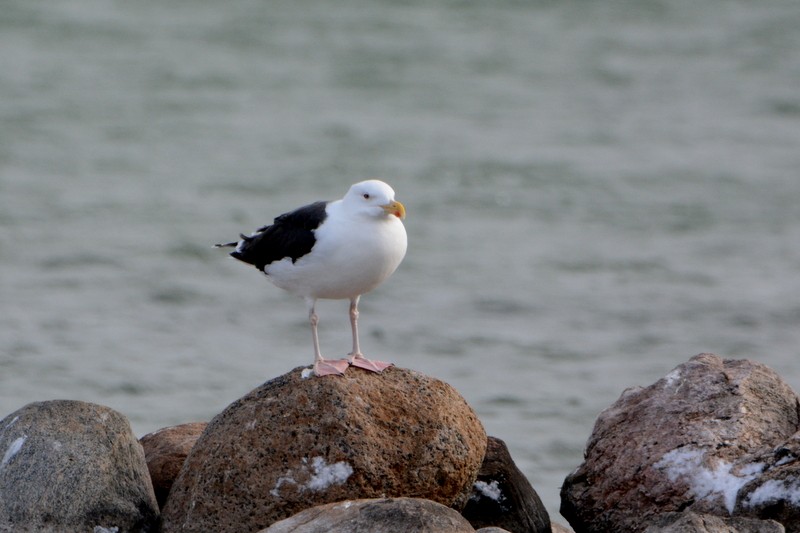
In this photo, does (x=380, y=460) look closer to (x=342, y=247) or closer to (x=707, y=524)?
(x=342, y=247)

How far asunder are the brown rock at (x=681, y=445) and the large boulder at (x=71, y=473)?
2.96 metres

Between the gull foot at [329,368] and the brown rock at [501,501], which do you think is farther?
the brown rock at [501,501]

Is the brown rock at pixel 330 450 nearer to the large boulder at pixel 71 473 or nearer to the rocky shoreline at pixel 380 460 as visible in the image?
the rocky shoreline at pixel 380 460

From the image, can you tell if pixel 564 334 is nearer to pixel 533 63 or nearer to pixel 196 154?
pixel 196 154

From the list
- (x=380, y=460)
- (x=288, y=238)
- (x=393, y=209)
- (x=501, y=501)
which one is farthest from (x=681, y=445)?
(x=288, y=238)

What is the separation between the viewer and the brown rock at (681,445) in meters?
Answer: 8.55

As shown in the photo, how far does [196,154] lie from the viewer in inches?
904

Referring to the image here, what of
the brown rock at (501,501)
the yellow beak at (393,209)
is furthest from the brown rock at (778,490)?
the yellow beak at (393,209)

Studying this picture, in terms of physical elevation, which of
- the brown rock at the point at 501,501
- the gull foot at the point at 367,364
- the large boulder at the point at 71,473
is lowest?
the brown rock at the point at 501,501

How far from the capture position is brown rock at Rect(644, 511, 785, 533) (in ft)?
23.9

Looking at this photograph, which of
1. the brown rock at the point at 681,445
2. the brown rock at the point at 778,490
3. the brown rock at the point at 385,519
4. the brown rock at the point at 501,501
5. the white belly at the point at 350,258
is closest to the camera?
the brown rock at the point at 385,519

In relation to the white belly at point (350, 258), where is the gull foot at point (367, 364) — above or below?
below

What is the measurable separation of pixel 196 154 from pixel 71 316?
6.38 meters

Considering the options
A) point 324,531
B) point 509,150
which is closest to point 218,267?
point 509,150
